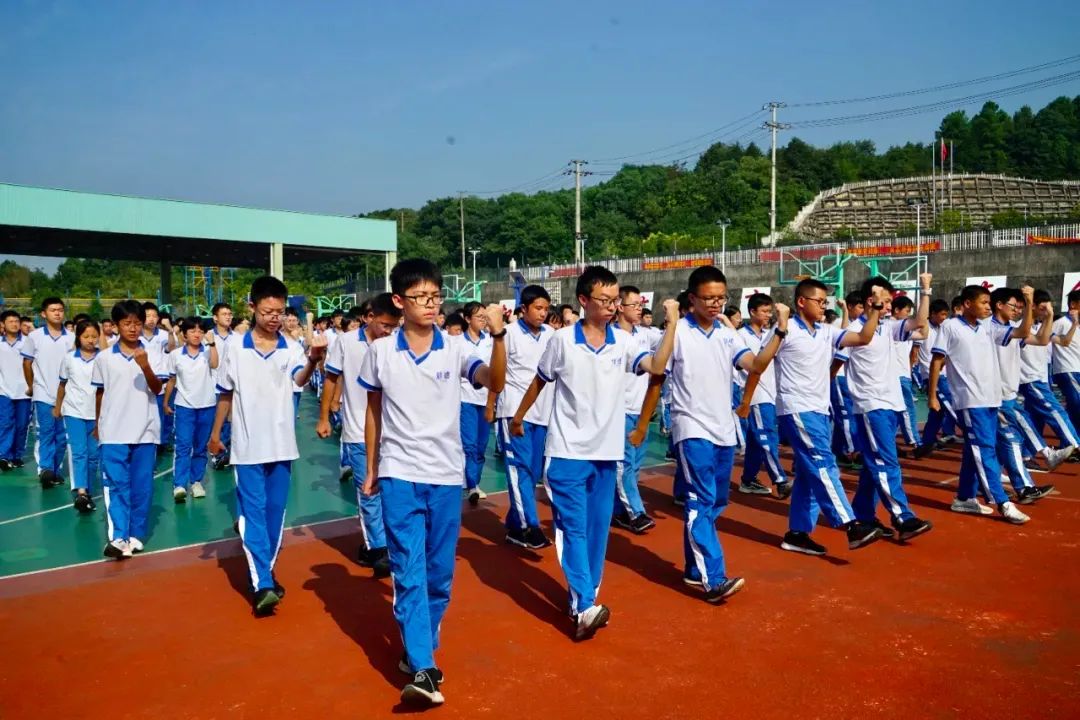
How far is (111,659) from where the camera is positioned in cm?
455

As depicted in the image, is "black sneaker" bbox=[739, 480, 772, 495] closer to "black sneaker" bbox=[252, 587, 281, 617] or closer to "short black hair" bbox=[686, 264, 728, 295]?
"short black hair" bbox=[686, 264, 728, 295]

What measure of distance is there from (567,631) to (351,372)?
2531mm

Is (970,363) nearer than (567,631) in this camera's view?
No

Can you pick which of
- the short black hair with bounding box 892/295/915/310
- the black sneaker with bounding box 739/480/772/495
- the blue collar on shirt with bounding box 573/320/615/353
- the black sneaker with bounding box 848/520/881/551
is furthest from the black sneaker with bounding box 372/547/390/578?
the short black hair with bounding box 892/295/915/310

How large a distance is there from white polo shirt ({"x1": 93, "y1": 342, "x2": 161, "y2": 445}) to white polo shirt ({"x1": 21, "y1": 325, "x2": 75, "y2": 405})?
→ 4.37 metres

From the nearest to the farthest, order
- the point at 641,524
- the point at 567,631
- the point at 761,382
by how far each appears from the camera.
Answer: the point at 567,631
the point at 641,524
the point at 761,382

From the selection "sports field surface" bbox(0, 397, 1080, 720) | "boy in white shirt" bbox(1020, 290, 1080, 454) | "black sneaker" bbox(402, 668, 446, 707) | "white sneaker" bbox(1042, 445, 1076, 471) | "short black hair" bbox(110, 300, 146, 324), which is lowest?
"sports field surface" bbox(0, 397, 1080, 720)

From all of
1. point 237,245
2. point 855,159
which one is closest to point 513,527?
point 237,245

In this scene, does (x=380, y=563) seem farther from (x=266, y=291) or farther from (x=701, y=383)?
(x=701, y=383)

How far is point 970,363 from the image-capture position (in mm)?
7160

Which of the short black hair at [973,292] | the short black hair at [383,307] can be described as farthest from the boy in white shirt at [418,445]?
the short black hair at [973,292]

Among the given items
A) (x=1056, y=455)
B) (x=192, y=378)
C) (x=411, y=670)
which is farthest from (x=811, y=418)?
(x=192, y=378)

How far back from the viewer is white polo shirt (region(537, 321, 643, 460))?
487 centimetres

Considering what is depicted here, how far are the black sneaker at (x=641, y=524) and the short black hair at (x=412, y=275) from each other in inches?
139
